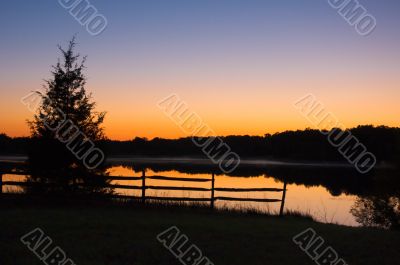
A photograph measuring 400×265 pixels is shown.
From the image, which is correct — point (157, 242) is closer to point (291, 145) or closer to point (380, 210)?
point (380, 210)

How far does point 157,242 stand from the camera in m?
11.9

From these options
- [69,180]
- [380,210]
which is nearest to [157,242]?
[69,180]

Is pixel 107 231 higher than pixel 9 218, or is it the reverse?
pixel 107 231

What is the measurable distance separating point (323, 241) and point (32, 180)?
568 inches

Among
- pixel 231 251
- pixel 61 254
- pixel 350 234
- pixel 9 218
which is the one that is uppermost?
pixel 350 234

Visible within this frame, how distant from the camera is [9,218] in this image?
14305 mm

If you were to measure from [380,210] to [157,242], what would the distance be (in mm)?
18142

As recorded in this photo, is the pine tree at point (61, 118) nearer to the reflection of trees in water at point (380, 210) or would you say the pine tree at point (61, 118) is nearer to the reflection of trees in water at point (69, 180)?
the reflection of trees in water at point (69, 180)

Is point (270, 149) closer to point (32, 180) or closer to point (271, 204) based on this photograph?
point (271, 204)

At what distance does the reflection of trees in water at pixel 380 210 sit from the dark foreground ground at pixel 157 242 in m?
10.4

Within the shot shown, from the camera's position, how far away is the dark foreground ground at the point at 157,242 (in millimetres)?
10273

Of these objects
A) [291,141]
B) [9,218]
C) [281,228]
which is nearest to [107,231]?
[9,218]

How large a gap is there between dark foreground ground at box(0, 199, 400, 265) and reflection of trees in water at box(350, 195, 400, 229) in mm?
10413

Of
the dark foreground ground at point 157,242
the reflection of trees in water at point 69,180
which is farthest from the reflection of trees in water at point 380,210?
the reflection of trees in water at point 69,180
